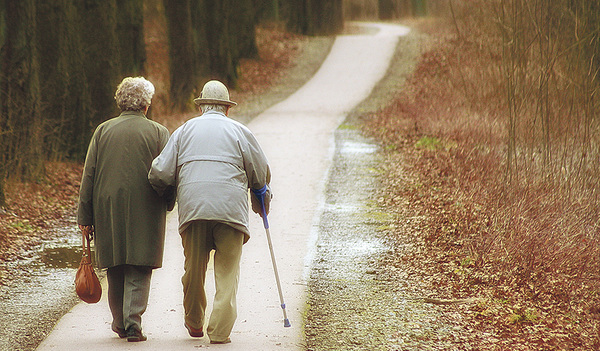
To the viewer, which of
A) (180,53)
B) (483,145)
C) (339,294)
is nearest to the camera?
(339,294)

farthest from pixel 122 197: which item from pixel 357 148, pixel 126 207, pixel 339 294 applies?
pixel 357 148

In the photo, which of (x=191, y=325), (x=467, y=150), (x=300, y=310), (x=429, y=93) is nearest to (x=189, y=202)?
(x=191, y=325)

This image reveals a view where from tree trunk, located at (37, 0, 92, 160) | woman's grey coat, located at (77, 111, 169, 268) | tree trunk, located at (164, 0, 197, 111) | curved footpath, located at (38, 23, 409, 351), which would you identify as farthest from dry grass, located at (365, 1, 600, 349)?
tree trunk, located at (164, 0, 197, 111)

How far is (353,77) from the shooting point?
99.5ft

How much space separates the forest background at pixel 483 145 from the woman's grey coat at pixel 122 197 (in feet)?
9.66

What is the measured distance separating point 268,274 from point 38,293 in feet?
7.88

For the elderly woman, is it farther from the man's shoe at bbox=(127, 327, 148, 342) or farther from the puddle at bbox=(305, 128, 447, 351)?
the puddle at bbox=(305, 128, 447, 351)

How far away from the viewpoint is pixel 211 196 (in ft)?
19.4

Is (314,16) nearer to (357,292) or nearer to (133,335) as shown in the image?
(357,292)

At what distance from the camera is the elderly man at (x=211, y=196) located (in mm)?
5926

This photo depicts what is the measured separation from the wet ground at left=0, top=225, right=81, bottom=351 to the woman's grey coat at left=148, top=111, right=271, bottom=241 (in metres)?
1.78

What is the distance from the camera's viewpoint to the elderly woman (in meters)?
6.07

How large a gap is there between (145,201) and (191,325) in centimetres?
105

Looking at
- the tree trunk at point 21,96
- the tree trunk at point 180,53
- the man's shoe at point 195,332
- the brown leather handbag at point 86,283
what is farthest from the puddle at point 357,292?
the tree trunk at point 180,53
